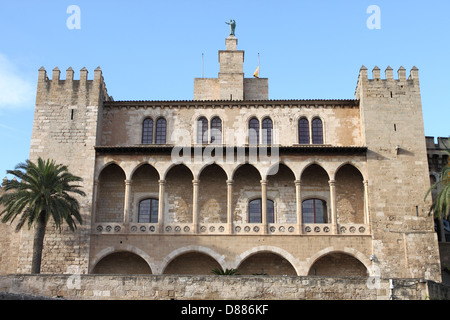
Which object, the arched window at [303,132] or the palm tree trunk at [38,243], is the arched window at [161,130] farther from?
the palm tree trunk at [38,243]

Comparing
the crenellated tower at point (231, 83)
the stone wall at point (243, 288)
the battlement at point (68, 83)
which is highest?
the crenellated tower at point (231, 83)

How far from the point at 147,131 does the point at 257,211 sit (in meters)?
8.30

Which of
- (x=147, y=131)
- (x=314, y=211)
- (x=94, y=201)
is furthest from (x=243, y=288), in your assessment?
(x=147, y=131)

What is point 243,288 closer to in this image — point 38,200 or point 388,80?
point 38,200

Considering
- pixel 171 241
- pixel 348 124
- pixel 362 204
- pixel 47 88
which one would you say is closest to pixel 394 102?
pixel 348 124

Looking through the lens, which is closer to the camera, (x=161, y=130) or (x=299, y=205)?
(x=299, y=205)

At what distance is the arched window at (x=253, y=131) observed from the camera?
109ft

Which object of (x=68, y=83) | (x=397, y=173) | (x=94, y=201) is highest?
(x=68, y=83)

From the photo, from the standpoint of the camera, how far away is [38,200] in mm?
27828

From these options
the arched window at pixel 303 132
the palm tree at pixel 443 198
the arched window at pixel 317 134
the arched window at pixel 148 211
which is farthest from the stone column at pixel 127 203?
the palm tree at pixel 443 198

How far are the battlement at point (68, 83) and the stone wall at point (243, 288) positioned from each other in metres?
14.5

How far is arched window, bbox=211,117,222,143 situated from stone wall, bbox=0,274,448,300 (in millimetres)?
13111
